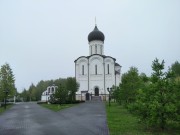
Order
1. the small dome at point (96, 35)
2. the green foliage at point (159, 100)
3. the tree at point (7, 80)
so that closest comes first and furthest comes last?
1. the green foliage at point (159, 100)
2. the tree at point (7, 80)
3. the small dome at point (96, 35)

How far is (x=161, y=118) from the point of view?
1190 centimetres

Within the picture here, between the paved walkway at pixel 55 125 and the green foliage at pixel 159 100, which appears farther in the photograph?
the paved walkway at pixel 55 125

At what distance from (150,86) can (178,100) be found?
147 centimetres

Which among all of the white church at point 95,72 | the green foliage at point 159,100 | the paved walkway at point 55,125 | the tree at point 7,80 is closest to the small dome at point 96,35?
the white church at point 95,72

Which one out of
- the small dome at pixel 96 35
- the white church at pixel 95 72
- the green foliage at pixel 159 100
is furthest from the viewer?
the small dome at pixel 96 35

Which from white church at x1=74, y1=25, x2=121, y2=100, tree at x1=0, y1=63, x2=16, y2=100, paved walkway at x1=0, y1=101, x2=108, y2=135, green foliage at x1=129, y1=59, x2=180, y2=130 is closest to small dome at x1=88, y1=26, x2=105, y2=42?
white church at x1=74, y1=25, x2=121, y2=100

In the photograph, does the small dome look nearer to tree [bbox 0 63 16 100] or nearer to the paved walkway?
tree [bbox 0 63 16 100]

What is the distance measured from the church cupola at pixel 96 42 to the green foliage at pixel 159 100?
5383 cm

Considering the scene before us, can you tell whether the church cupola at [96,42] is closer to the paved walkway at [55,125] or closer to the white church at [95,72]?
the white church at [95,72]

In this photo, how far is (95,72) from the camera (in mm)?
65125

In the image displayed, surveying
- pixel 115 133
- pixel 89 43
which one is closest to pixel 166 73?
pixel 115 133

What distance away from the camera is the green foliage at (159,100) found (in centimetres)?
1165

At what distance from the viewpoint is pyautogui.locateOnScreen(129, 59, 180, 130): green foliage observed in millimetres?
11648

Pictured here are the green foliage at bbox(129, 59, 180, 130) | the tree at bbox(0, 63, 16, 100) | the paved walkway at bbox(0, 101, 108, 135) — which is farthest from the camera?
the tree at bbox(0, 63, 16, 100)
